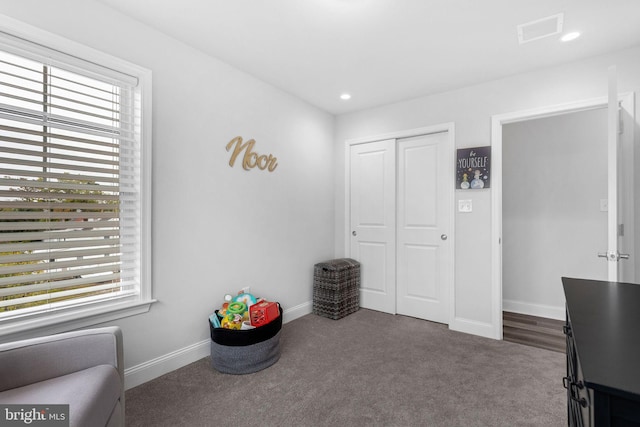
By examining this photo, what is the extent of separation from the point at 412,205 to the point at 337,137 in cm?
129

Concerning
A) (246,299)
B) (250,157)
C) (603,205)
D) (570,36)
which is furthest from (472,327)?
(250,157)

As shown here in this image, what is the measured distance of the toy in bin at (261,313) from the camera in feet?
7.59

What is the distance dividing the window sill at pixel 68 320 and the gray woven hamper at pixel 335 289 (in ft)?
5.83

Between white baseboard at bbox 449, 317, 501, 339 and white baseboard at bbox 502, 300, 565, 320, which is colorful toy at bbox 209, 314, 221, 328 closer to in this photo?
white baseboard at bbox 449, 317, 501, 339

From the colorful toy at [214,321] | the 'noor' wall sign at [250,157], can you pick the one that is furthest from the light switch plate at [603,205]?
the colorful toy at [214,321]

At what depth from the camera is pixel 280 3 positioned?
1909mm

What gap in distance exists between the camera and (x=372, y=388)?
6.73ft

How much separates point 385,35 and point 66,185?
7.41 feet

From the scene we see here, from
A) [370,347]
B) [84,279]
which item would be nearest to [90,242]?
[84,279]

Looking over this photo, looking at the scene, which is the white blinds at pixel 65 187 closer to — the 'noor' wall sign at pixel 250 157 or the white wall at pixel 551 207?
the 'noor' wall sign at pixel 250 157

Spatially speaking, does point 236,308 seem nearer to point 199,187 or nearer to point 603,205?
point 199,187

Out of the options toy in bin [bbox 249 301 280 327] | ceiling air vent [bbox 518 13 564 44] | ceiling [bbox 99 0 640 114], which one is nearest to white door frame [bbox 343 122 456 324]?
ceiling [bbox 99 0 640 114]

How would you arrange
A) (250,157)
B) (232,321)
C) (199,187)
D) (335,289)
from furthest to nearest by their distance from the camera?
(335,289)
(250,157)
(199,187)
(232,321)

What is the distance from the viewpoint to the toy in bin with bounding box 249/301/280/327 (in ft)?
7.59
